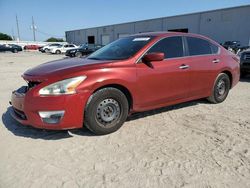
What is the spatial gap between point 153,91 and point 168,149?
1.21 metres

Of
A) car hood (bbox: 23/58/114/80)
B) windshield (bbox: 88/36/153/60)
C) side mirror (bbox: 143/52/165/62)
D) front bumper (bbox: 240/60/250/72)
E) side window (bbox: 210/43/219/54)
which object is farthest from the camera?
front bumper (bbox: 240/60/250/72)

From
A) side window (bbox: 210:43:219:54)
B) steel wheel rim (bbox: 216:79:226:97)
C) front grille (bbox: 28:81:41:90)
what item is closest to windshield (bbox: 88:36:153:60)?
front grille (bbox: 28:81:41:90)

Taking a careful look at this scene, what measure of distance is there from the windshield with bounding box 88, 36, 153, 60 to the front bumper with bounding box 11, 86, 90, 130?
1.12 m

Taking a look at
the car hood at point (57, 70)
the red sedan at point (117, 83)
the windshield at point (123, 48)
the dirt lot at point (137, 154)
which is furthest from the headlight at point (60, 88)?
the windshield at point (123, 48)

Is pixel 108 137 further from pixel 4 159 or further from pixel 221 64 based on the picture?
pixel 221 64

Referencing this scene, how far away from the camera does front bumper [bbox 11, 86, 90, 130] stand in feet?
11.4

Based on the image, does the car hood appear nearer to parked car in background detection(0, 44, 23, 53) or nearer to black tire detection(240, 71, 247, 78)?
black tire detection(240, 71, 247, 78)

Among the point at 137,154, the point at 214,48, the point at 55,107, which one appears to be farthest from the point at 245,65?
the point at 55,107

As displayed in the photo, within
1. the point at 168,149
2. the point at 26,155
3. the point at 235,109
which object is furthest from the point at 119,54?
the point at 235,109

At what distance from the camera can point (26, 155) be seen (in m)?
3.31

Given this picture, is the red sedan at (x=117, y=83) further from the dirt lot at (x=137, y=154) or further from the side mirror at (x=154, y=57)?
the dirt lot at (x=137, y=154)

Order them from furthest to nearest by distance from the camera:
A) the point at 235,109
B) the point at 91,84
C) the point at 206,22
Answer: the point at 206,22, the point at 235,109, the point at 91,84

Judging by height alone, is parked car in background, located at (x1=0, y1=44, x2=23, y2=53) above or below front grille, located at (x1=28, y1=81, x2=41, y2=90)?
below

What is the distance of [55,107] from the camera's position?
137 inches
